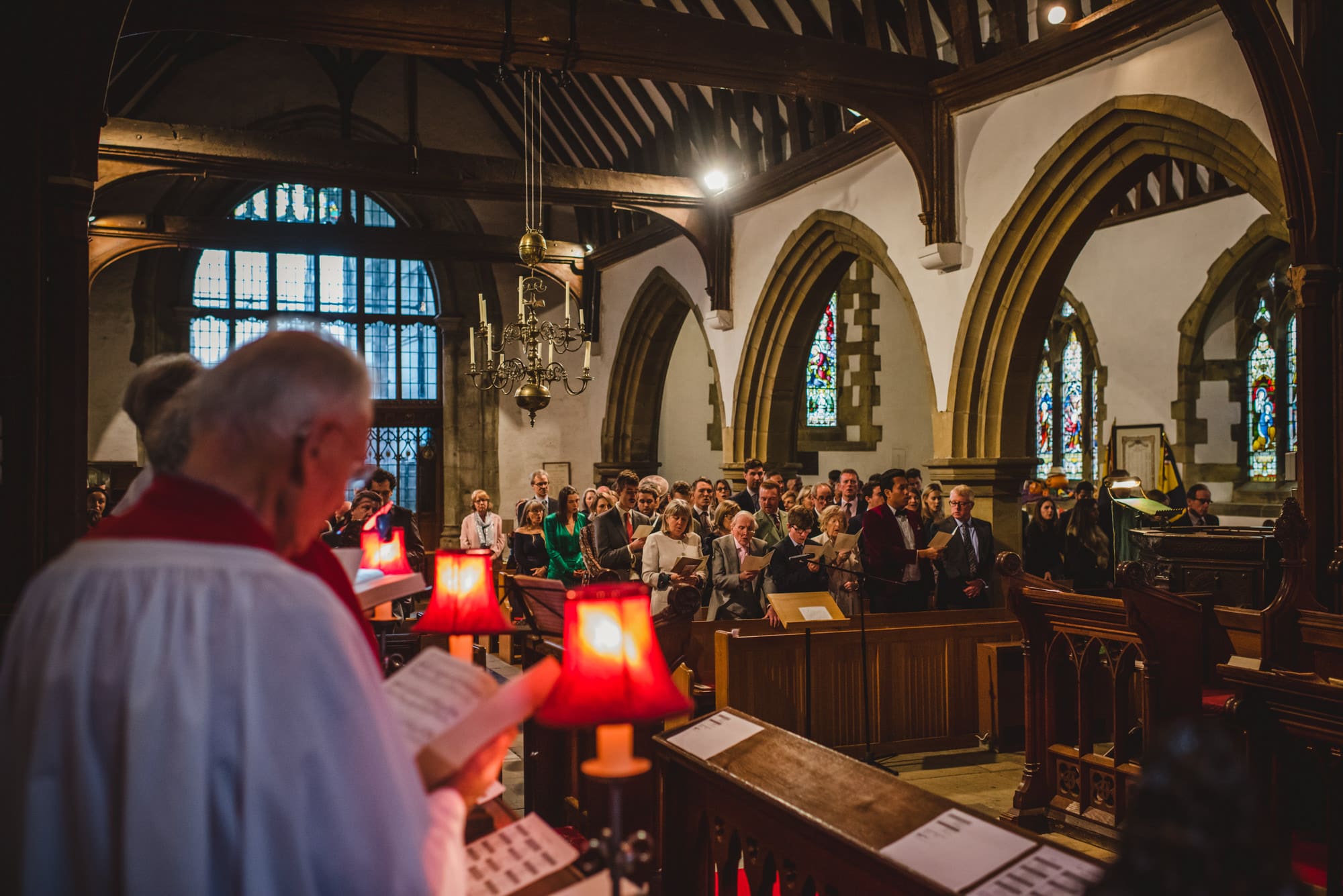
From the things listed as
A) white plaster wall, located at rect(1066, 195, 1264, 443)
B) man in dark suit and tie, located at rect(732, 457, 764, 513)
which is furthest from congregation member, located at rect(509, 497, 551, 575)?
white plaster wall, located at rect(1066, 195, 1264, 443)

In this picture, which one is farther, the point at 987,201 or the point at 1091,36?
the point at 987,201

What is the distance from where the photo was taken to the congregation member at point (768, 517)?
6695 millimetres

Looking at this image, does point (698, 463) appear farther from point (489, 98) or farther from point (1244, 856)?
point (1244, 856)

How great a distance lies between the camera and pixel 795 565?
18.4ft

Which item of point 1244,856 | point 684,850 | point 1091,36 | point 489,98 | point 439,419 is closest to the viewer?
point 1244,856

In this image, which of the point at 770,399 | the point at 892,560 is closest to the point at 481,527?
the point at 770,399

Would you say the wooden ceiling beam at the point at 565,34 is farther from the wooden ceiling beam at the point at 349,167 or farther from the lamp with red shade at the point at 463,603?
the lamp with red shade at the point at 463,603

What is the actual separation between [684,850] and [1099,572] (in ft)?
15.6

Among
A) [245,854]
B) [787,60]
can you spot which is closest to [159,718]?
[245,854]

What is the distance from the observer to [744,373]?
396 inches

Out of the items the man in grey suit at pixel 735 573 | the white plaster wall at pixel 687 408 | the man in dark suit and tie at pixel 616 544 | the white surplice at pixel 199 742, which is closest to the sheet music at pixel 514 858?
the white surplice at pixel 199 742

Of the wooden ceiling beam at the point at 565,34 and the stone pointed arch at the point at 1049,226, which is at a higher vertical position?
the wooden ceiling beam at the point at 565,34

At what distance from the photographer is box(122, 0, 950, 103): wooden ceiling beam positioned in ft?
18.4

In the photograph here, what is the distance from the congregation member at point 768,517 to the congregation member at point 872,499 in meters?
0.48
